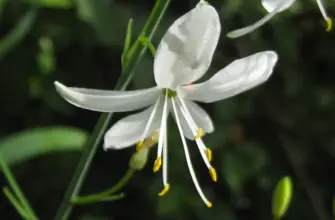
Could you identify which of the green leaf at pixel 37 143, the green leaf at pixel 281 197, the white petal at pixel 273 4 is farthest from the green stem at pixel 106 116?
the green leaf at pixel 37 143

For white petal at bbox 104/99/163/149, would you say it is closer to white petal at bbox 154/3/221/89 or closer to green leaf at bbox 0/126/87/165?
white petal at bbox 154/3/221/89

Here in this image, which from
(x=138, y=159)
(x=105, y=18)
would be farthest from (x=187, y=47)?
(x=105, y=18)

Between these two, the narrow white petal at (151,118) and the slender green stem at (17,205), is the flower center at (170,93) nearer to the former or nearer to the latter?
the narrow white petal at (151,118)

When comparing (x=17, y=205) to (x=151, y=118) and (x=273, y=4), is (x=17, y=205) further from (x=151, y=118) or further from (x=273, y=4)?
(x=273, y=4)

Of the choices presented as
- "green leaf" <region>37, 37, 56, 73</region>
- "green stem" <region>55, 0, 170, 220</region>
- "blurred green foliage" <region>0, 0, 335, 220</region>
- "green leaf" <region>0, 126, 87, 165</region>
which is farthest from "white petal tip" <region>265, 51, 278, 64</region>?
"green leaf" <region>37, 37, 56, 73</region>

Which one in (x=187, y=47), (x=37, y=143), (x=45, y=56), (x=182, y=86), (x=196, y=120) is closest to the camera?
(x=187, y=47)

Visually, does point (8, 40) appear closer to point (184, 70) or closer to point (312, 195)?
point (184, 70)

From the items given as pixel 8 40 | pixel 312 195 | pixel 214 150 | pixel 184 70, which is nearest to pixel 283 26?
pixel 214 150
